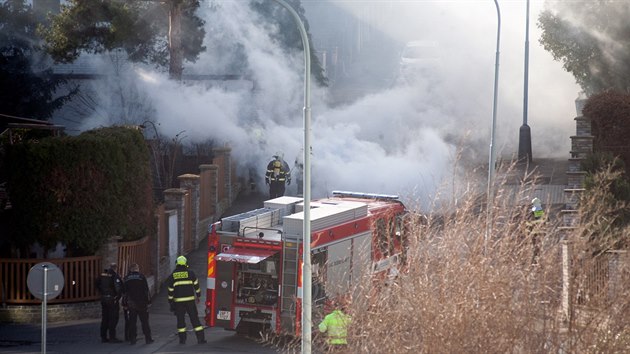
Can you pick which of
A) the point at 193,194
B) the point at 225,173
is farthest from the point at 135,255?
the point at 225,173

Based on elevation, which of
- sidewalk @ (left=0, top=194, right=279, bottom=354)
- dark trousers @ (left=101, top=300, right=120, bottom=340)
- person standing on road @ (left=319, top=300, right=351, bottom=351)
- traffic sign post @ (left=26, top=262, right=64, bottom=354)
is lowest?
sidewalk @ (left=0, top=194, right=279, bottom=354)

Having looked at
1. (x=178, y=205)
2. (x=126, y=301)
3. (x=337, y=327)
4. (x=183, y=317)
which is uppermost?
(x=178, y=205)

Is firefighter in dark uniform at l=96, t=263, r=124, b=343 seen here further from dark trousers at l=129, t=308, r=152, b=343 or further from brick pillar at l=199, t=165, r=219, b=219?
brick pillar at l=199, t=165, r=219, b=219

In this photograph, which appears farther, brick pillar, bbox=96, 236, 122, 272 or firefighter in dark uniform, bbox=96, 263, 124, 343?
brick pillar, bbox=96, 236, 122, 272

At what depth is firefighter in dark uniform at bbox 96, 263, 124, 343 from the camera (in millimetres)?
17844

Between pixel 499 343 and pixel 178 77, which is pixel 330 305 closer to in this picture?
pixel 499 343

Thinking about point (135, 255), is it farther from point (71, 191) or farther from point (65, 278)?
point (71, 191)

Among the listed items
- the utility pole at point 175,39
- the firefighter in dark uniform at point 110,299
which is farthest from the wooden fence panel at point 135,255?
the utility pole at point 175,39

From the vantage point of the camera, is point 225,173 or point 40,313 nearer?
point 40,313

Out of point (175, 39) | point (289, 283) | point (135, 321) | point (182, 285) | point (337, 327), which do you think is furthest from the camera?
point (175, 39)

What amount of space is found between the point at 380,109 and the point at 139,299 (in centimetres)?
2132

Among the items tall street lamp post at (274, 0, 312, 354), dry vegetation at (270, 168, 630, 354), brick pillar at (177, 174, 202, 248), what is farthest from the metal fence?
dry vegetation at (270, 168, 630, 354)

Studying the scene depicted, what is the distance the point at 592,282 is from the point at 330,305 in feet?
16.0

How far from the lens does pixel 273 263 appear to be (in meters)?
16.9
